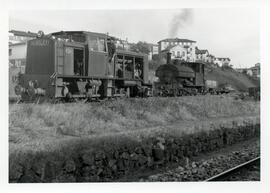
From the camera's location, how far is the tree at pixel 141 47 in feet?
17.3

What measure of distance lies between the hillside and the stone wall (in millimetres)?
522

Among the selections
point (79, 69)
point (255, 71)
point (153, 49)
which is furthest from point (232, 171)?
point (79, 69)

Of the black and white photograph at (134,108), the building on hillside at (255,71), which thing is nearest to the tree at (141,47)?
the black and white photograph at (134,108)

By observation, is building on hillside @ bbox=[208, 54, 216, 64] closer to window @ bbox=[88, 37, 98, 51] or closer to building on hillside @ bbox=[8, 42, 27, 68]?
window @ bbox=[88, 37, 98, 51]

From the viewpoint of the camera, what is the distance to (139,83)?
23.1 ft

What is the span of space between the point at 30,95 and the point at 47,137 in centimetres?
111

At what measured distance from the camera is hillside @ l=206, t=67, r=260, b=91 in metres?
5.13

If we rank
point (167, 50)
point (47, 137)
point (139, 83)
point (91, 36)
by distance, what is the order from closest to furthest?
point (47, 137), point (167, 50), point (91, 36), point (139, 83)

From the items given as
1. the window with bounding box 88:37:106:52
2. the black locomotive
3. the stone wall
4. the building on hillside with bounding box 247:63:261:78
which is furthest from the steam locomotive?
the building on hillside with bounding box 247:63:261:78

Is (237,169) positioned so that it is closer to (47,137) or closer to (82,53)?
(47,137)

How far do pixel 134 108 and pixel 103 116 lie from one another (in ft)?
2.53

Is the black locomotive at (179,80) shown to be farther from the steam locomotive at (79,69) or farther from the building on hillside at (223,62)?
the building on hillside at (223,62)

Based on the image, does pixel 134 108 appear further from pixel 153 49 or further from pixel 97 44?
pixel 97 44

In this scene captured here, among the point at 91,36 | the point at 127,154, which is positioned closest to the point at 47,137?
the point at 127,154
